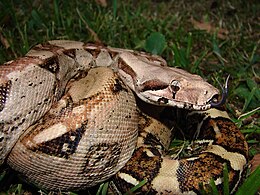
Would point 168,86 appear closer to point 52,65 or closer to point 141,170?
point 141,170

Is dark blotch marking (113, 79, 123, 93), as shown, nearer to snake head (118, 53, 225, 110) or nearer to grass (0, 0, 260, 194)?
snake head (118, 53, 225, 110)

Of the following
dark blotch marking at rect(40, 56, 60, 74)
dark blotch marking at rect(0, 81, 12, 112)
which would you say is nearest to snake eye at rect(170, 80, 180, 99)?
dark blotch marking at rect(40, 56, 60, 74)

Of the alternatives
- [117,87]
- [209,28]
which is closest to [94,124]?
[117,87]

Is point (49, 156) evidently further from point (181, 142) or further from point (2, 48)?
point (2, 48)

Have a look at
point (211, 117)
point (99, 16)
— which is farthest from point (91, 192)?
point (99, 16)

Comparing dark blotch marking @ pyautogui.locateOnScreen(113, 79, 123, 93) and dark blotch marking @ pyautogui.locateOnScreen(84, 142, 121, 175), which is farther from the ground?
dark blotch marking @ pyautogui.locateOnScreen(113, 79, 123, 93)

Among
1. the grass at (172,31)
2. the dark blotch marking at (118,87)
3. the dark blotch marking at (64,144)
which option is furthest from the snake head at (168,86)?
the grass at (172,31)
